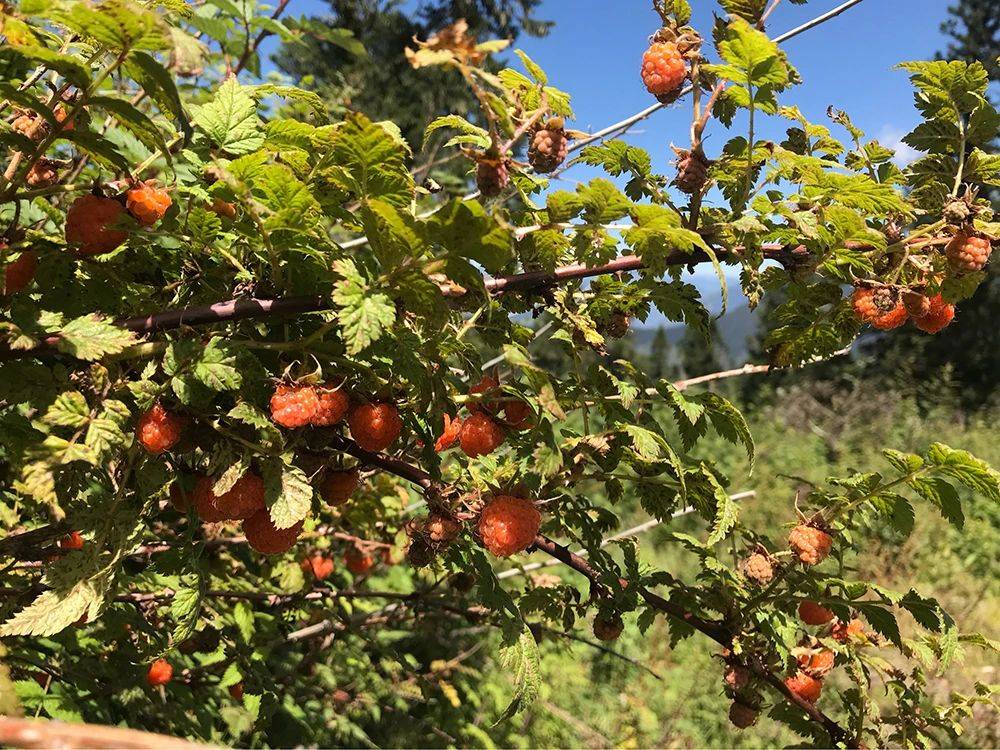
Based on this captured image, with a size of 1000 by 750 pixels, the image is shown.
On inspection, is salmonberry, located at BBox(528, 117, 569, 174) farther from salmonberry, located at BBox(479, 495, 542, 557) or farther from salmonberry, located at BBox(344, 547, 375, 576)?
salmonberry, located at BBox(344, 547, 375, 576)

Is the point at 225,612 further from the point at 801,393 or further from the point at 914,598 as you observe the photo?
the point at 801,393

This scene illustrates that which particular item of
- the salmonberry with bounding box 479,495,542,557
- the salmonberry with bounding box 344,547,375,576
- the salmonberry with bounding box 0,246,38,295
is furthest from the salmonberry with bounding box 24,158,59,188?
the salmonberry with bounding box 344,547,375,576

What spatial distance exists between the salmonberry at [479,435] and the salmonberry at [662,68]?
549 millimetres

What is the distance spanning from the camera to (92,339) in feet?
2.67

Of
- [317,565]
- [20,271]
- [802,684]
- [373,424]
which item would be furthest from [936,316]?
[317,565]

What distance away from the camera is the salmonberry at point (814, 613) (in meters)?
1.45

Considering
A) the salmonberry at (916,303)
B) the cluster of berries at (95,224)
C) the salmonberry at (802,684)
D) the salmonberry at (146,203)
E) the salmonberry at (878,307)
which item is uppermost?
the salmonberry at (916,303)

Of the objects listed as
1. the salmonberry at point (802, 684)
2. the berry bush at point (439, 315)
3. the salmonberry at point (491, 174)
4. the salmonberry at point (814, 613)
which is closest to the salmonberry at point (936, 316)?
the berry bush at point (439, 315)

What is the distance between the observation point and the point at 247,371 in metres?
0.89

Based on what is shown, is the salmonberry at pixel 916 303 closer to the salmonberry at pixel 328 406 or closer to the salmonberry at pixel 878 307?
the salmonberry at pixel 878 307

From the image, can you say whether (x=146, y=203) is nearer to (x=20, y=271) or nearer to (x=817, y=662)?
(x=20, y=271)

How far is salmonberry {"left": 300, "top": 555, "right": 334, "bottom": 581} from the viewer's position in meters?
2.10

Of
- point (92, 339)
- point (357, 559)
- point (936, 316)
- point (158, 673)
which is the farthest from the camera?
point (357, 559)

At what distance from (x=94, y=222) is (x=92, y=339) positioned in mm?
167
